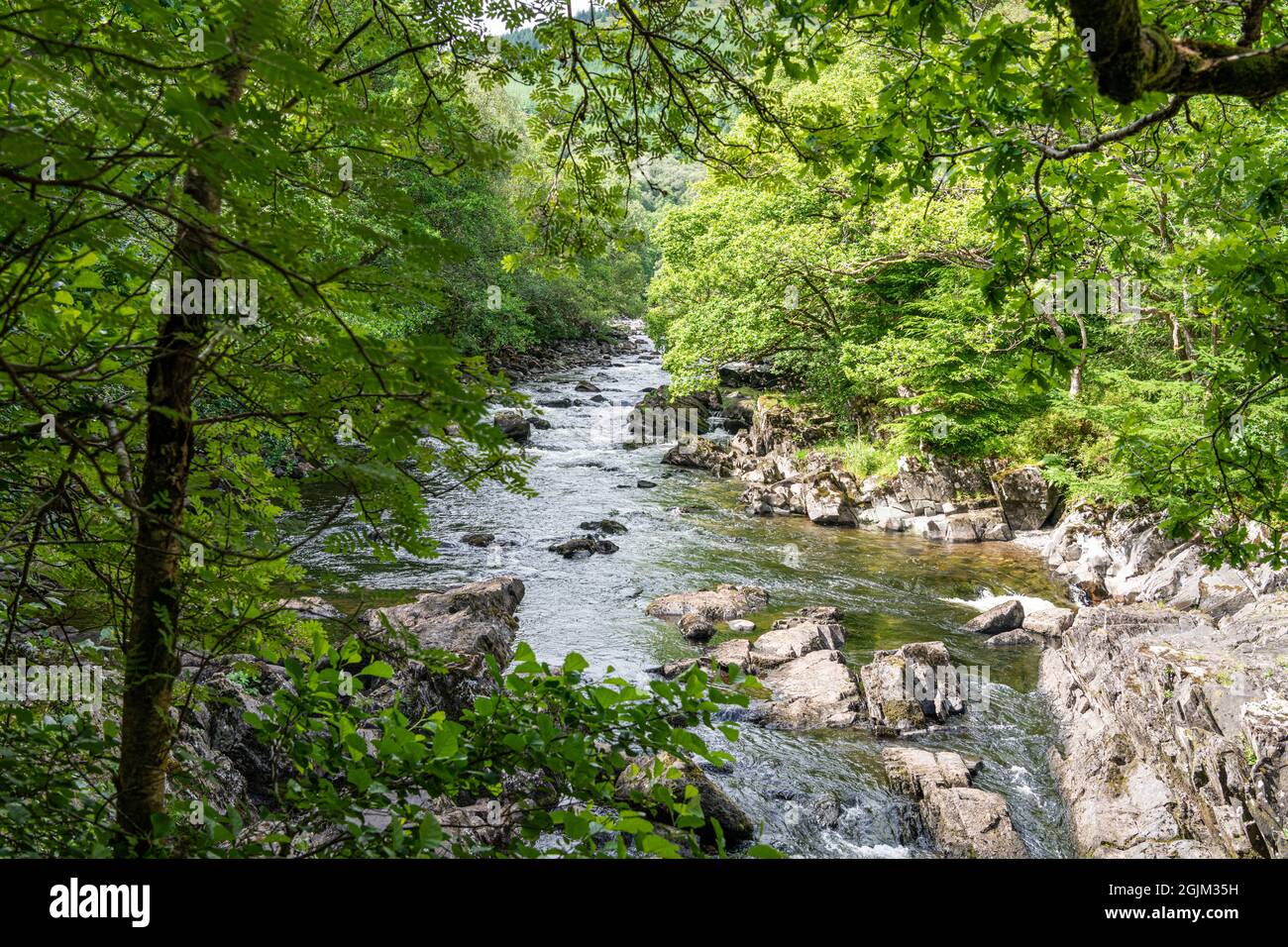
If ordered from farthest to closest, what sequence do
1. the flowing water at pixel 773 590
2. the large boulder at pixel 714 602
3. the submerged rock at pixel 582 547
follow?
1. the submerged rock at pixel 582 547
2. the large boulder at pixel 714 602
3. the flowing water at pixel 773 590

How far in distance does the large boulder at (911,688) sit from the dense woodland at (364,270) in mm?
5591

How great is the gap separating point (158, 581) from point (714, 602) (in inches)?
443

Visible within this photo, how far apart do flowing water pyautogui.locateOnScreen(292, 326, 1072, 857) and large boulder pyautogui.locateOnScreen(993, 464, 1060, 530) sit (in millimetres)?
1579

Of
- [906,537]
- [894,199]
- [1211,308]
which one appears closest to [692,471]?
[906,537]

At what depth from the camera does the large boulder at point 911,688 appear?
948cm

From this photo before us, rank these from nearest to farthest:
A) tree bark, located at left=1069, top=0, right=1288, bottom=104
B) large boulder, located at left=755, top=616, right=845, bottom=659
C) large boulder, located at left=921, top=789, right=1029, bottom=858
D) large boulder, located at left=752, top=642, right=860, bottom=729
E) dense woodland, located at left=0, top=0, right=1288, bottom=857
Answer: dense woodland, located at left=0, top=0, right=1288, bottom=857
tree bark, located at left=1069, top=0, right=1288, bottom=104
large boulder, located at left=921, top=789, right=1029, bottom=858
large boulder, located at left=752, top=642, right=860, bottom=729
large boulder, located at left=755, top=616, right=845, bottom=659

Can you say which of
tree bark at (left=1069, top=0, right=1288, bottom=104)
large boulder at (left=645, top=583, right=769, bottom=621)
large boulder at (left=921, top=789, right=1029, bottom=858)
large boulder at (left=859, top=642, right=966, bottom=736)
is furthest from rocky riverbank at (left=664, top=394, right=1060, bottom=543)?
tree bark at (left=1069, top=0, right=1288, bottom=104)

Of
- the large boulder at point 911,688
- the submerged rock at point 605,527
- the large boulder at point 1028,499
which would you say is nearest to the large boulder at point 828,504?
the large boulder at point 1028,499

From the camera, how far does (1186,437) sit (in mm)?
12688

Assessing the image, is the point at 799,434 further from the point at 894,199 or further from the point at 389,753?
the point at 389,753

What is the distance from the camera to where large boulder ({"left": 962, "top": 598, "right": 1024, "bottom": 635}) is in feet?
40.4

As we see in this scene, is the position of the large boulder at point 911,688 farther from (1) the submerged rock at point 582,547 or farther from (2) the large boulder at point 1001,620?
(1) the submerged rock at point 582,547

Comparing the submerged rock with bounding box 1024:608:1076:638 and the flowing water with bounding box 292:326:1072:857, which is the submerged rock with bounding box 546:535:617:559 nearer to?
the flowing water with bounding box 292:326:1072:857
